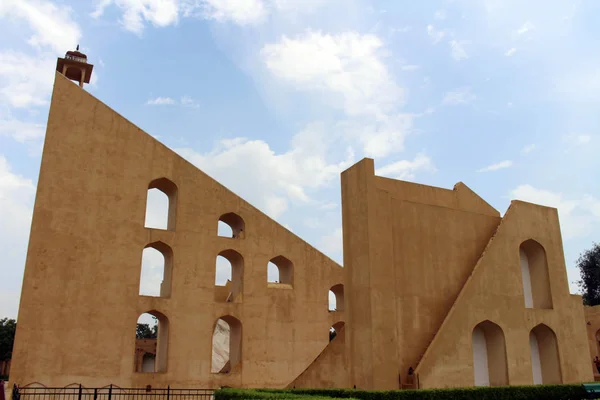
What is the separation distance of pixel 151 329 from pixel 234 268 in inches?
1759

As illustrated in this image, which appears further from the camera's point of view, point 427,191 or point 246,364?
point 246,364

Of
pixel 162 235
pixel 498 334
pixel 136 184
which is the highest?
pixel 136 184

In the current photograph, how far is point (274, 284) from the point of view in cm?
1931

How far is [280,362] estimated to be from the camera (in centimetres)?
1850

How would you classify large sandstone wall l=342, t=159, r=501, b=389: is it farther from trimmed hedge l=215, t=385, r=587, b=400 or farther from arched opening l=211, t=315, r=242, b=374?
arched opening l=211, t=315, r=242, b=374

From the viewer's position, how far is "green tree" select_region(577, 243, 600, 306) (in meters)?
32.3

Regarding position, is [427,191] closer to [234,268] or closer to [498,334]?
[498,334]

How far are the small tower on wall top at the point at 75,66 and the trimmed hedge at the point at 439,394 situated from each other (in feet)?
42.2

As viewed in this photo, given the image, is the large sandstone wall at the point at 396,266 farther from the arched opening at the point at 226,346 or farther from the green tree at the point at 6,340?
the green tree at the point at 6,340

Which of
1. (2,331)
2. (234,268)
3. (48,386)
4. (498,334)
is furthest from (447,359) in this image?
(2,331)

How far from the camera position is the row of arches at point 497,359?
534 inches

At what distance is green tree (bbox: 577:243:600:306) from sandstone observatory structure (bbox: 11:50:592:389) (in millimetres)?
19327

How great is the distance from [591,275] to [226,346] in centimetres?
2214

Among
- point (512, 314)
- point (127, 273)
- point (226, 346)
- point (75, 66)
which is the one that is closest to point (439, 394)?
point (512, 314)
